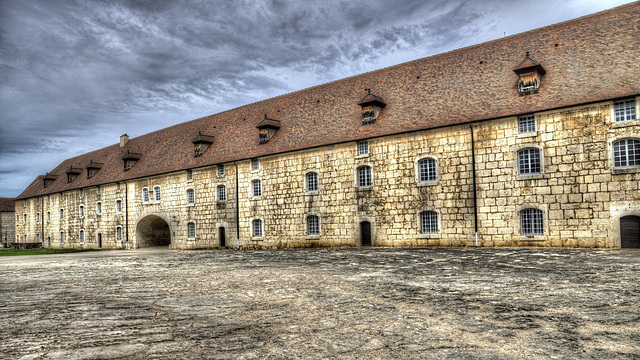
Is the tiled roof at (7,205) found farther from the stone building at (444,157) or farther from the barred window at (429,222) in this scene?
the barred window at (429,222)

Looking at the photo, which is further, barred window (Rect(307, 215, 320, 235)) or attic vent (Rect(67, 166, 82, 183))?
attic vent (Rect(67, 166, 82, 183))

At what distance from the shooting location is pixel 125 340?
5492mm

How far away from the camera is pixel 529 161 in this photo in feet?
62.0

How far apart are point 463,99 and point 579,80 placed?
16.1 feet

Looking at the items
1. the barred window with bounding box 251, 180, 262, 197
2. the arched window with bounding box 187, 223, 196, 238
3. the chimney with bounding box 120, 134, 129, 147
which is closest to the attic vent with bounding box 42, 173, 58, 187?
the chimney with bounding box 120, 134, 129, 147

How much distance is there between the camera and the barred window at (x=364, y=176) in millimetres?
23094

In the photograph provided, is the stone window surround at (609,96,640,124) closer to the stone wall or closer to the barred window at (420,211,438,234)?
the stone wall

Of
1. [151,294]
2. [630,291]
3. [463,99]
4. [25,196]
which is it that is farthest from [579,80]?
[25,196]

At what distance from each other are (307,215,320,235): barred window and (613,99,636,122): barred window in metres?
15.1

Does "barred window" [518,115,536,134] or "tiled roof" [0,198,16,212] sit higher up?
"barred window" [518,115,536,134]

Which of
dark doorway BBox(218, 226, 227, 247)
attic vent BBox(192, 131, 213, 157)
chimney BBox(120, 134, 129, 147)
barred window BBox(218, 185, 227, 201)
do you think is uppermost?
chimney BBox(120, 134, 129, 147)

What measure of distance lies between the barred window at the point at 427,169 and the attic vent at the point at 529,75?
510 cm

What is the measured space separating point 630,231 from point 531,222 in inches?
138

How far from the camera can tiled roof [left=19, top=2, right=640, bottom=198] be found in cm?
1844
